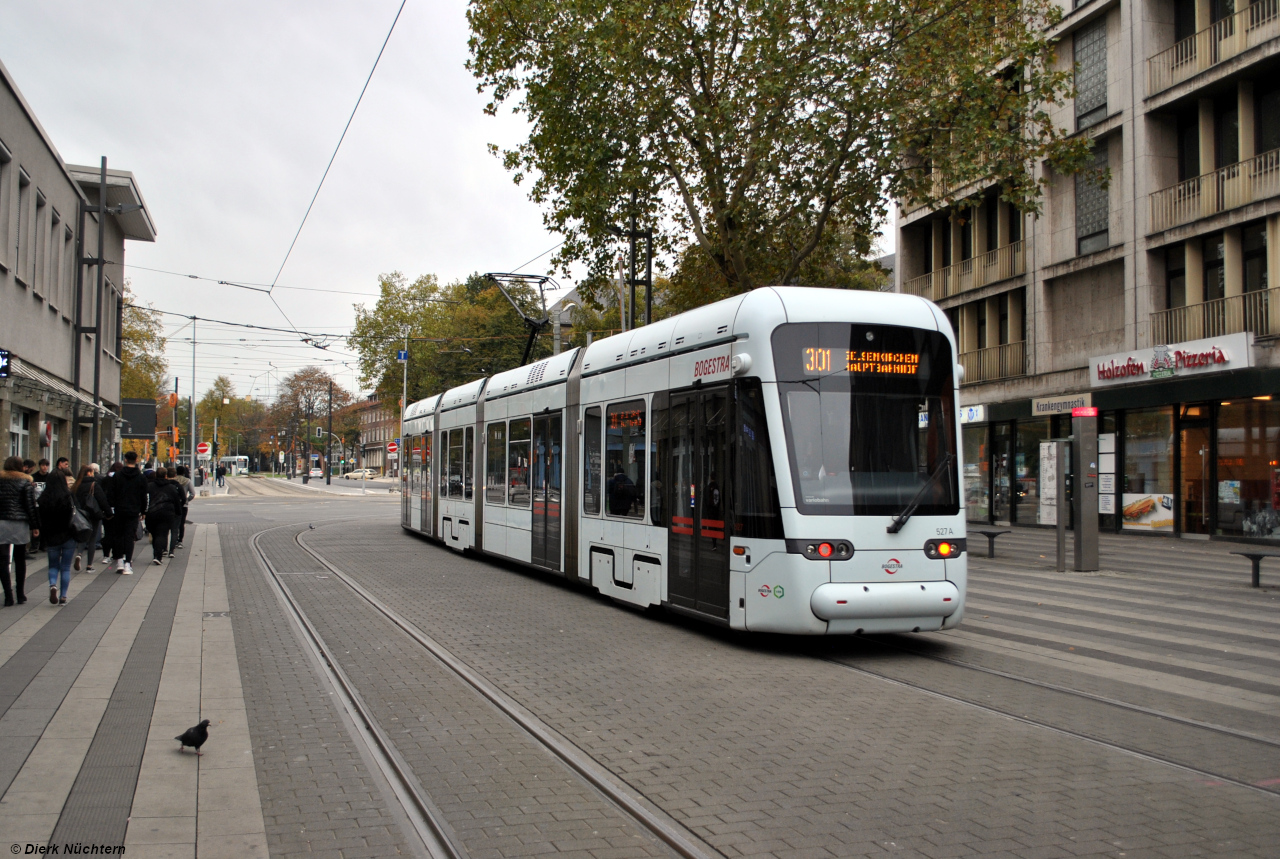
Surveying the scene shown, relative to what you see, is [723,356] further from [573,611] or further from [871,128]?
[871,128]

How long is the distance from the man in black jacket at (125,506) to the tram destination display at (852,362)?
11.1m

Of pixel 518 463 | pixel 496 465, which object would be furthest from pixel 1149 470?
pixel 518 463

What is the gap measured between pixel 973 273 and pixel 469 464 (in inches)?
756

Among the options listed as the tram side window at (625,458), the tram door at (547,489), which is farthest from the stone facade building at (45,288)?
the tram side window at (625,458)

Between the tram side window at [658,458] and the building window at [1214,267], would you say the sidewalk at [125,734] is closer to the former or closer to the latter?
the tram side window at [658,458]

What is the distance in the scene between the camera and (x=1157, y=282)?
24.5 m

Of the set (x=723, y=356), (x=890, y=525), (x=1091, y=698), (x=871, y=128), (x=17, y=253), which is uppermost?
(x=871, y=128)

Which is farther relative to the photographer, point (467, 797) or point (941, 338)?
point (941, 338)

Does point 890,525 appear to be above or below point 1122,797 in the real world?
above

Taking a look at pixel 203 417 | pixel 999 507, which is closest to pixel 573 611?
pixel 999 507

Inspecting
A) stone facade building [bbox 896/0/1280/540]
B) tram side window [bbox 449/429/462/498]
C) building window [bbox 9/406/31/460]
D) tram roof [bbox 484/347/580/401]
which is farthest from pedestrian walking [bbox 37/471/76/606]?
stone facade building [bbox 896/0/1280/540]

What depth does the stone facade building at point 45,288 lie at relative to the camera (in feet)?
61.1

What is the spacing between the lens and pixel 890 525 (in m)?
8.71

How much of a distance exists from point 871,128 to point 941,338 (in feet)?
40.0
